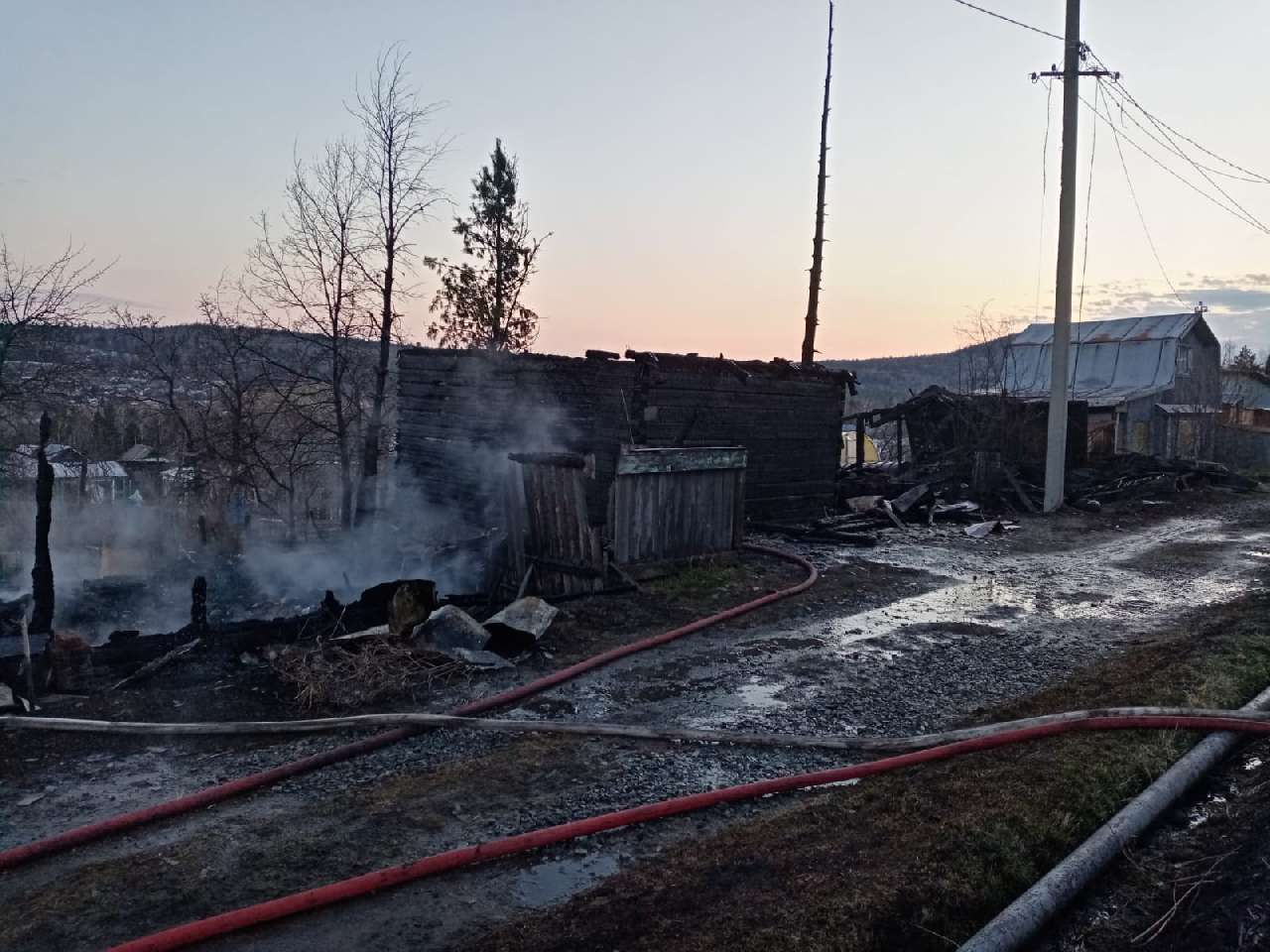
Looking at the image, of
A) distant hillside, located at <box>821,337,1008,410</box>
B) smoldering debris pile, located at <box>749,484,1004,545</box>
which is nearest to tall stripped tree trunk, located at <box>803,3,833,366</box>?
smoldering debris pile, located at <box>749,484,1004,545</box>

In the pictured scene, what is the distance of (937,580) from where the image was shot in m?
11.7

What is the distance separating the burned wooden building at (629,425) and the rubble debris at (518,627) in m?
2.61

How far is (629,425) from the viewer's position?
43.6 ft

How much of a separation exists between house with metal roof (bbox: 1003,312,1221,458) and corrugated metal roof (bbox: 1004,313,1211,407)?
0.12 feet

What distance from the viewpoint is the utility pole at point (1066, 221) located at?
17.9 metres

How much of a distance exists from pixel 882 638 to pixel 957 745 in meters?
A: 3.39

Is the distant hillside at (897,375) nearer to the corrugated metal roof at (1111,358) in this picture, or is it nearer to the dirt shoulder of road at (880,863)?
the corrugated metal roof at (1111,358)

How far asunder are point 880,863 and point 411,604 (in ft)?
16.7

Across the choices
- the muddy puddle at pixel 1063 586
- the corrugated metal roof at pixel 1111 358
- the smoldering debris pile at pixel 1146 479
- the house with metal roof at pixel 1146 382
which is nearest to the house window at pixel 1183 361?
the house with metal roof at pixel 1146 382

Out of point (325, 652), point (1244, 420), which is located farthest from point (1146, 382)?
point (325, 652)

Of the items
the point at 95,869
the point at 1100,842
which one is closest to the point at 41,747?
the point at 95,869

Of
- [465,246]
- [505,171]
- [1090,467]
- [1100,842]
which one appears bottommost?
[1100,842]

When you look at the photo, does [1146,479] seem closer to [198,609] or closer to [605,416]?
[605,416]

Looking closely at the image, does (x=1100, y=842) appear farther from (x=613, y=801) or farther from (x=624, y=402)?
(x=624, y=402)
